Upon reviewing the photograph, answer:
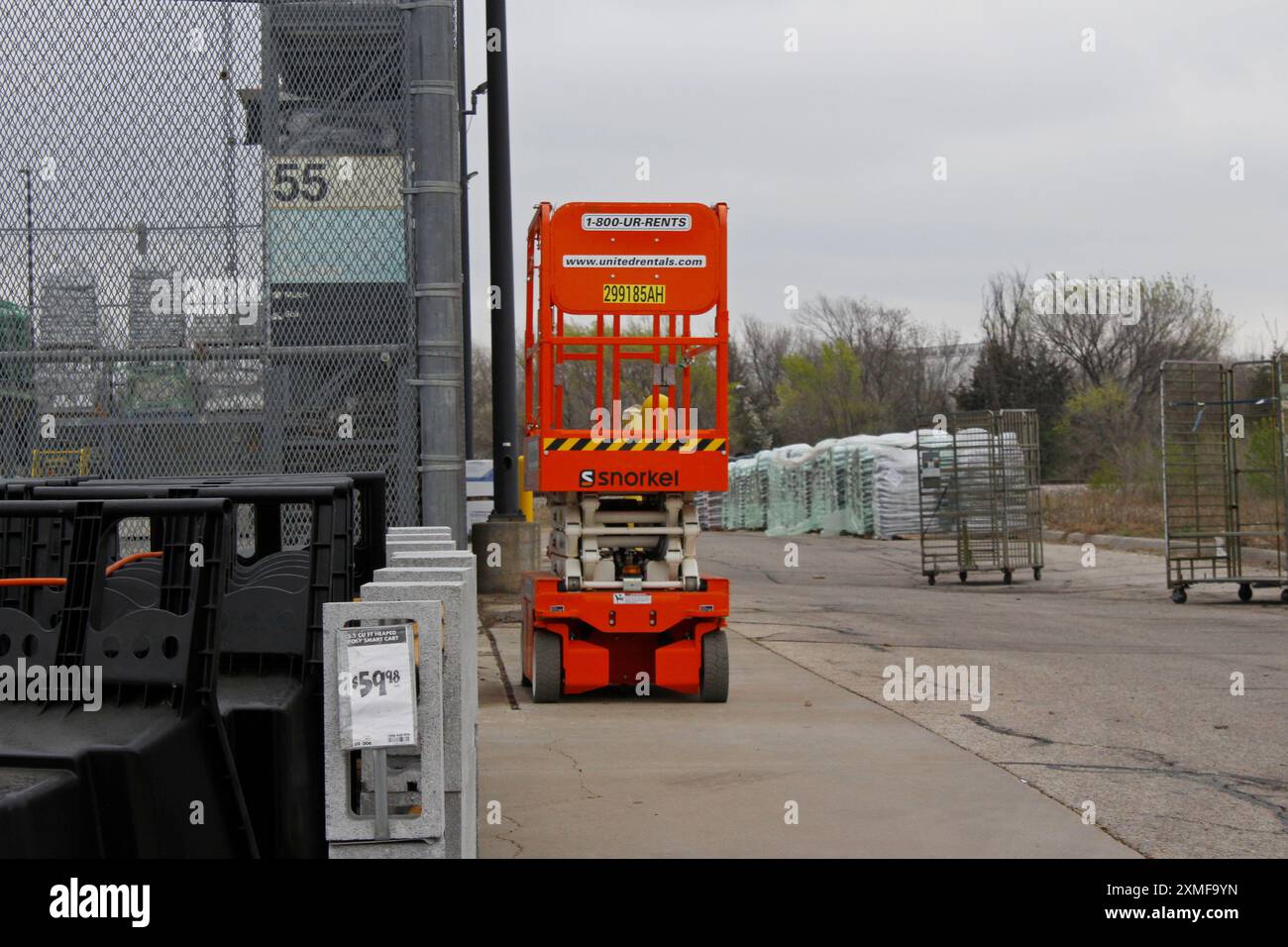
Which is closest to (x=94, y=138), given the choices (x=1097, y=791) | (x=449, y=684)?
(x=449, y=684)

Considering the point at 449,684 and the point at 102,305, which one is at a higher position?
the point at 102,305

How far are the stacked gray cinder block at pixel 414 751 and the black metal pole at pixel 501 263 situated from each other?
15.0 metres

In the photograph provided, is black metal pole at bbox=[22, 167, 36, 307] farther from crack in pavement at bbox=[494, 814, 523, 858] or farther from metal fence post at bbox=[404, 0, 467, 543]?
crack in pavement at bbox=[494, 814, 523, 858]

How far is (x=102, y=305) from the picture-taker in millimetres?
7320

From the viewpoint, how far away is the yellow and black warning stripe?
34.8 ft

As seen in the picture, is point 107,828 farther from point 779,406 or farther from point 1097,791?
point 779,406

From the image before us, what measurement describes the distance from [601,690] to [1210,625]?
27.3ft

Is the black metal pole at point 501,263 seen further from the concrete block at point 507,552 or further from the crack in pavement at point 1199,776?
the crack in pavement at point 1199,776

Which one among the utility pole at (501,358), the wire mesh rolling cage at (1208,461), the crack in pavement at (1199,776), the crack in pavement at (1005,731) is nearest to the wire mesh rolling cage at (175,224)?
the crack in pavement at (1199,776)

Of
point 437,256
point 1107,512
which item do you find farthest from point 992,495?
point 437,256

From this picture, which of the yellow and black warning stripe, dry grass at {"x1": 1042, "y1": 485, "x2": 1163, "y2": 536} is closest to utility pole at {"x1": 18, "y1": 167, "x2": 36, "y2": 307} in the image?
the yellow and black warning stripe

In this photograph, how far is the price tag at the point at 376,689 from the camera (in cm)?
349

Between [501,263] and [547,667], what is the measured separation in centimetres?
924

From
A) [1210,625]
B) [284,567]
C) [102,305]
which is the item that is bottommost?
[1210,625]
